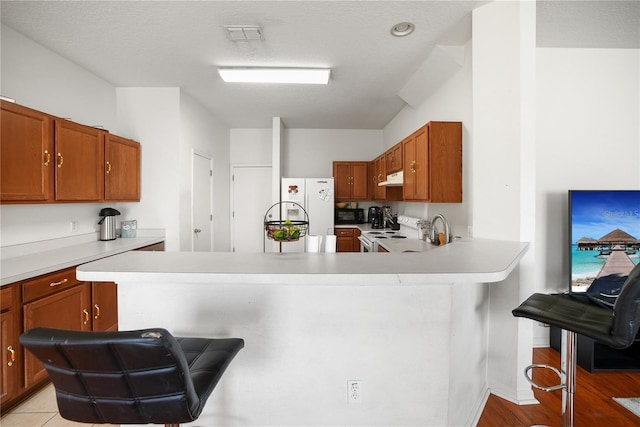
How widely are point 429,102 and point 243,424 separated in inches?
136

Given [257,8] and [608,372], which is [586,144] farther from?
[257,8]

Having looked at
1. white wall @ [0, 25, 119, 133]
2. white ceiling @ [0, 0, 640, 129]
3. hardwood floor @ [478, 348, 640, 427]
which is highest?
white ceiling @ [0, 0, 640, 129]

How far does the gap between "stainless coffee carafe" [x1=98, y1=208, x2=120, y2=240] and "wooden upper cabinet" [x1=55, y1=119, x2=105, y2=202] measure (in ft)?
1.13

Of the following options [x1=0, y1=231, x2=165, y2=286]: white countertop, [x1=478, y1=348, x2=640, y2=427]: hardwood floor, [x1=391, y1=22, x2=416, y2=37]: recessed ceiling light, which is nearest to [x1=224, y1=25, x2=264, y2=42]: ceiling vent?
[x1=391, y1=22, x2=416, y2=37]: recessed ceiling light

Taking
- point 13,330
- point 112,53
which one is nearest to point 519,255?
point 13,330

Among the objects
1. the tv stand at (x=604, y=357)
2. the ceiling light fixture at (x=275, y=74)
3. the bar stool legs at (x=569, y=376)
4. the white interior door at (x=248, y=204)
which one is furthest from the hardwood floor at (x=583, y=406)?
the white interior door at (x=248, y=204)

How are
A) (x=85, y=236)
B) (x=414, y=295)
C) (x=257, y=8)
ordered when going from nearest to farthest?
(x=414, y=295) < (x=257, y=8) < (x=85, y=236)

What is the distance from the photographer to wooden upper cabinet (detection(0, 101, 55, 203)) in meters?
2.05

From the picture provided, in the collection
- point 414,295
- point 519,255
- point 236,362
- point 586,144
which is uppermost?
point 586,144

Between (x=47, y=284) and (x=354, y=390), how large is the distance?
2.15 m

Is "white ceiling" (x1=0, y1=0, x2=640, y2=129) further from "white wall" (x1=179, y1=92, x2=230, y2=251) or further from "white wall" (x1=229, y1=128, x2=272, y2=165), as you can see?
"white wall" (x1=229, y1=128, x2=272, y2=165)

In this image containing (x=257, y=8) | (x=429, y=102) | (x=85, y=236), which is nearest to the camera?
(x=257, y=8)

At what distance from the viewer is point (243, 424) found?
5.01ft

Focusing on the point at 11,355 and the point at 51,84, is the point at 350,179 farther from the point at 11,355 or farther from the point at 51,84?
the point at 11,355
